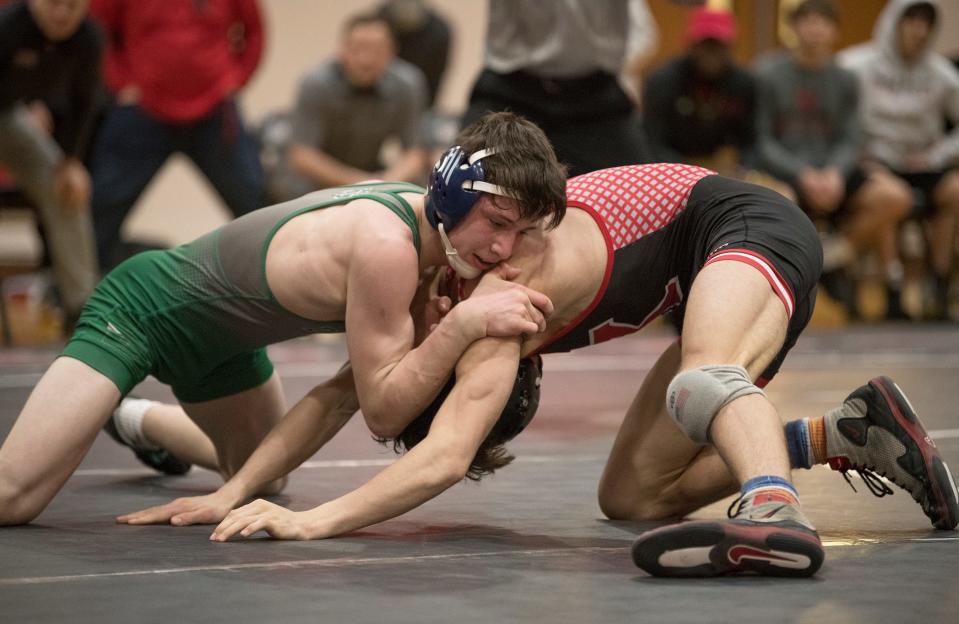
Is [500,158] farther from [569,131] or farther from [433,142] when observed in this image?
[433,142]

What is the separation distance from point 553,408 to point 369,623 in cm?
302

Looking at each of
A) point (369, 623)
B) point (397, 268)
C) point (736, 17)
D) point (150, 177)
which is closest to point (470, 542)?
point (397, 268)

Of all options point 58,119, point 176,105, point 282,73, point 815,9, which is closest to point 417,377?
point 176,105

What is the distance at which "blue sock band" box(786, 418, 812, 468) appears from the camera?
123 inches

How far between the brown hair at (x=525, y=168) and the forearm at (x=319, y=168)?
456cm

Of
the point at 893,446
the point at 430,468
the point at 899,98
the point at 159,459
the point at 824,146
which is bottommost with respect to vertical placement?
the point at 824,146

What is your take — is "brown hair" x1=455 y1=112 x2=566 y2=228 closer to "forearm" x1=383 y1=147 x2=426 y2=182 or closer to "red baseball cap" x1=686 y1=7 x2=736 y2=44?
"forearm" x1=383 y1=147 x2=426 y2=182

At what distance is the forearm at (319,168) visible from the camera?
7.60 meters

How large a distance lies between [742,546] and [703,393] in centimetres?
31

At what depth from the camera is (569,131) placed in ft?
16.1

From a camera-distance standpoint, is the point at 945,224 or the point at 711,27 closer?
the point at 711,27

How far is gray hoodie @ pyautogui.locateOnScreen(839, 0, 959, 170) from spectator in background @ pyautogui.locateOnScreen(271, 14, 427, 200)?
8.54ft

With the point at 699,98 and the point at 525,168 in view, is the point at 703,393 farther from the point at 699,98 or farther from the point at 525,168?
the point at 699,98

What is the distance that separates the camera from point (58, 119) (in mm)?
7125
